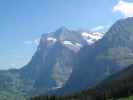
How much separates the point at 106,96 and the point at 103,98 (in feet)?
7.22

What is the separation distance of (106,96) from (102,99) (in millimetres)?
2855

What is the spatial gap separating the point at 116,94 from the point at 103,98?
7.73 m

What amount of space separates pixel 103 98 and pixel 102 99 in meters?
1.04

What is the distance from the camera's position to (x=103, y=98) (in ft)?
651

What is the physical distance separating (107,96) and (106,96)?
100 cm

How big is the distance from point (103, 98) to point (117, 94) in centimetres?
824

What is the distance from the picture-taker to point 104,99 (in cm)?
19462

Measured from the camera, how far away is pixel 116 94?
198 metres

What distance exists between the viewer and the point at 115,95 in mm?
196375

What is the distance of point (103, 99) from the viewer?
19650 centimetres

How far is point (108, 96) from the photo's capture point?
652 feet

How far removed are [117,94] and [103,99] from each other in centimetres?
847

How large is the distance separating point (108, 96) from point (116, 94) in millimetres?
4671

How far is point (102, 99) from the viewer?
19912cm
